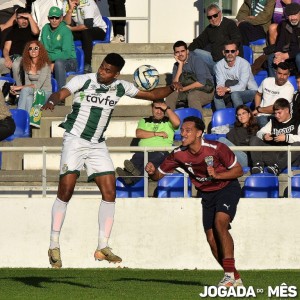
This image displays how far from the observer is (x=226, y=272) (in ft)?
46.4

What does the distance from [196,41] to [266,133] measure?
3370mm

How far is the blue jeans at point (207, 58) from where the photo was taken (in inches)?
800

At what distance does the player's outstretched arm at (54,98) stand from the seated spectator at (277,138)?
3.98 meters

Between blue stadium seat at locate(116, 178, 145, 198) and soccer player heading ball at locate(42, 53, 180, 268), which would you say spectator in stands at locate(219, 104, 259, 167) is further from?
soccer player heading ball at locate(42, 53, 180, 268)

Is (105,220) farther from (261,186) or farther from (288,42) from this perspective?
(288,42)

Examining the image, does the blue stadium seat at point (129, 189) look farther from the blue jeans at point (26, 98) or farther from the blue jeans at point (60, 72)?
the blue jeans at point (60, 72)

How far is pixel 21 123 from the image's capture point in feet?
63.1

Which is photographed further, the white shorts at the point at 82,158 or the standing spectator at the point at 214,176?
the white shorts at the point at 82,158

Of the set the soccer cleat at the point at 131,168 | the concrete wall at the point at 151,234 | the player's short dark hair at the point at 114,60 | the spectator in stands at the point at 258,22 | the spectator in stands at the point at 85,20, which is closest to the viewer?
the player's short dark hair at the point at 114,60

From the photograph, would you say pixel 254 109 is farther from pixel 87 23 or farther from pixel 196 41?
pixel 87 23

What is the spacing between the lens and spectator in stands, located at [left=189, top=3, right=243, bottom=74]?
2044 cm

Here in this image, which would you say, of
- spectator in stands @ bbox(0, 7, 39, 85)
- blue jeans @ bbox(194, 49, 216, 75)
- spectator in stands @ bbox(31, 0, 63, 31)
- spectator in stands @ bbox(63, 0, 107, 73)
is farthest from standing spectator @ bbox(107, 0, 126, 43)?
blue jeans @ bbox(194, 49, 216, 75)

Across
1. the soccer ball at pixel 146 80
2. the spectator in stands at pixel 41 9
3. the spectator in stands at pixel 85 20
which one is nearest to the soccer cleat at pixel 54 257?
the soccer ball at pixel 146 80

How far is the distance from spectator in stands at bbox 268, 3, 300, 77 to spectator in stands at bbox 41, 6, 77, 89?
124 inches
